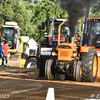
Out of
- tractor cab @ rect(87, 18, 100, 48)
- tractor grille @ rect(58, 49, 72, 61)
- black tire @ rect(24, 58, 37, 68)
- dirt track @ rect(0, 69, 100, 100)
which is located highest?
tractor cab @ rect(87, 18, 100, 48)

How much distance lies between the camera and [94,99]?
6.94 m

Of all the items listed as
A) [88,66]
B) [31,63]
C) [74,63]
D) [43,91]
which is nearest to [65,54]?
[74,63]

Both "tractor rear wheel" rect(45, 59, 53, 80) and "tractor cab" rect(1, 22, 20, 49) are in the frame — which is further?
"tractor cab" rect(1, 22, 20, 49)

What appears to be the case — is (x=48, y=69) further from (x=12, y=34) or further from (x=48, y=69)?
(x=12, y=34)

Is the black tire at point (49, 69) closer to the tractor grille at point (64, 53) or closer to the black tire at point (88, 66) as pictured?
the tractor grille at point (64, 53)

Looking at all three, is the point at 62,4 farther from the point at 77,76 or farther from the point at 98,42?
the point at 77,76

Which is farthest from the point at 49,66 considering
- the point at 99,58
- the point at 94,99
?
the point at 94,99

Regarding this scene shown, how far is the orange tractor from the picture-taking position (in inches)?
454

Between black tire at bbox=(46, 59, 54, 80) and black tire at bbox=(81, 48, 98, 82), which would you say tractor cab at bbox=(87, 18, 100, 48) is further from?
black tire at bbox=(46, 59, 54, 80)

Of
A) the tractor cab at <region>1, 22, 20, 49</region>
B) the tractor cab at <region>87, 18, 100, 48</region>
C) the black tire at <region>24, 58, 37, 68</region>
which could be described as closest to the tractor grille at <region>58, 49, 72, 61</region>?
the tractor cab at <region>87, 18, 100, 48</region>

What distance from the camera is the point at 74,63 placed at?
11.7 m

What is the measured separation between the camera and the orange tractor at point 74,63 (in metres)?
11.5

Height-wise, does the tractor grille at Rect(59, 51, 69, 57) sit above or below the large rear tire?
above

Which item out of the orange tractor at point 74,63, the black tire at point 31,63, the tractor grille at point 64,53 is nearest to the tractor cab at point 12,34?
the black tire at point 31,63
